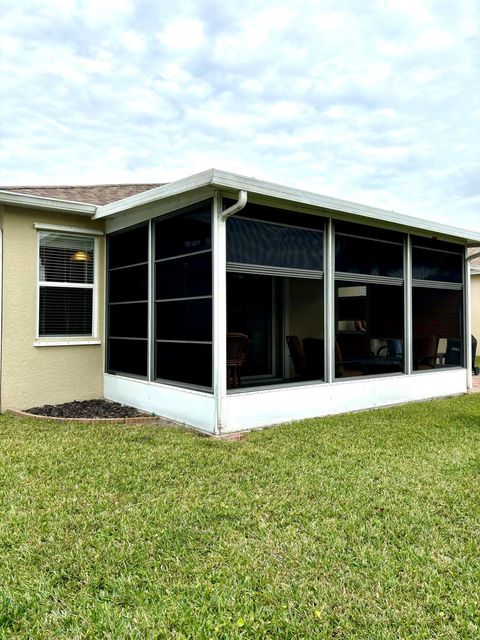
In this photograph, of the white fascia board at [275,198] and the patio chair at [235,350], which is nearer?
the white fascia board at [275,198]

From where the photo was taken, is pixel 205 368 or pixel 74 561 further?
pixel 205 368

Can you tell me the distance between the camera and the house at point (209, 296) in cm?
555

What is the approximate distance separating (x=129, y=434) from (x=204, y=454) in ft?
3.89

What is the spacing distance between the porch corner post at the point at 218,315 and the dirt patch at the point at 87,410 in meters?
1.45

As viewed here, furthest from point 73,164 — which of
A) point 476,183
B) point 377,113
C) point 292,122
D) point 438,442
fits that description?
point 438,442

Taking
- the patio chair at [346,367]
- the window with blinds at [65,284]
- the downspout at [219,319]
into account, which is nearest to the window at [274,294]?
the downspout at [219,319]

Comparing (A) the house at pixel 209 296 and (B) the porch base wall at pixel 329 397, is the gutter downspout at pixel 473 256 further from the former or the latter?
(B) the porch base wall at pixel 329 397

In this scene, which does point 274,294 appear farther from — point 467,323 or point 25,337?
point 25,337

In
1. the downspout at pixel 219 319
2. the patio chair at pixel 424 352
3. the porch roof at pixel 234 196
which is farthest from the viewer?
the patio chair at pixel 424 352

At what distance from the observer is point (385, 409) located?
696 cm

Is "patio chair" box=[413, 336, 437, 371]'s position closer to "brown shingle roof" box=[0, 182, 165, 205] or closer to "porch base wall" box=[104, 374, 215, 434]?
"porch base wall" box=[104, 374, 215, 434]

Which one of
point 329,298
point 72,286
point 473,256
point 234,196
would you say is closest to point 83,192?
point 72,286

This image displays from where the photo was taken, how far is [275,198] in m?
5.71

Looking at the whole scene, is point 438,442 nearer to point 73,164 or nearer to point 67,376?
point 67,376
